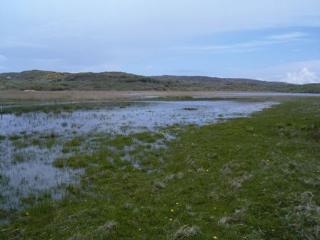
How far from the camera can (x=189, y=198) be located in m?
13.1

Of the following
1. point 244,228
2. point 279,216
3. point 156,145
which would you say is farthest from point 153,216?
point 156,145

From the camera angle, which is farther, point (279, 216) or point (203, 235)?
point (279, 216)

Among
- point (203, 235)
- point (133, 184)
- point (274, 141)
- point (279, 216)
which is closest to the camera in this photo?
point (203, 235)

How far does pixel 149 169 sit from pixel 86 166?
3.31 m

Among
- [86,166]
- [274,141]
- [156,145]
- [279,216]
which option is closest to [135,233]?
[279,216]

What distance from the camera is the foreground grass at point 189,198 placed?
10398 millimetres

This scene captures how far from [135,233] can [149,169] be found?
8.22 m

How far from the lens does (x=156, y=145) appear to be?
25.7 meters

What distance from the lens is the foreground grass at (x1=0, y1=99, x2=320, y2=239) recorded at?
1040 centimetres

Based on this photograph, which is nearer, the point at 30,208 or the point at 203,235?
the point at 203,235

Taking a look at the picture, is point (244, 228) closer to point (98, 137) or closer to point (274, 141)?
point (274, 141)

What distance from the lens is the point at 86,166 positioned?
19.2 metres

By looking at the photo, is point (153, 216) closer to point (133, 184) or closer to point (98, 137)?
point (133, 184)

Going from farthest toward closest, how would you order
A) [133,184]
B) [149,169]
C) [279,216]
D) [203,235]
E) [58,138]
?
1. [58,138]
2. [149,169]
3. [133,184]
4. [279,216]
5. [203,235]
